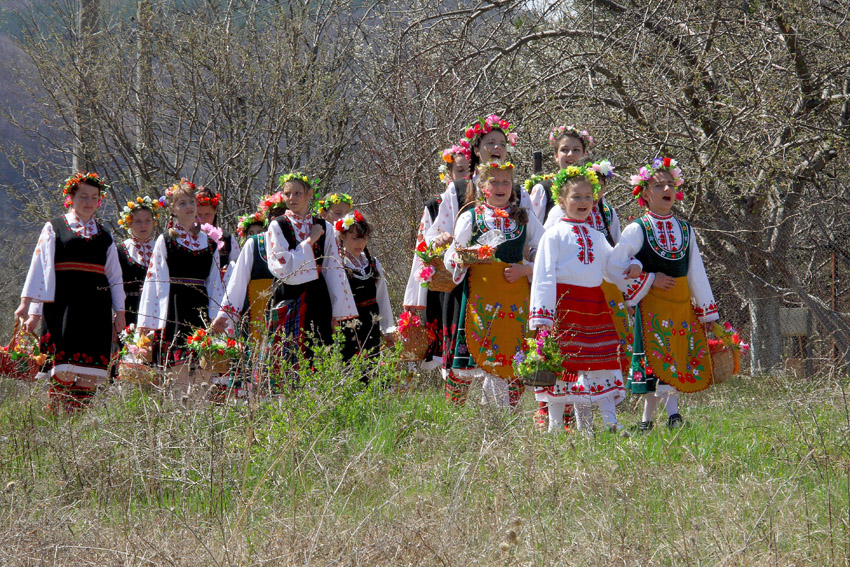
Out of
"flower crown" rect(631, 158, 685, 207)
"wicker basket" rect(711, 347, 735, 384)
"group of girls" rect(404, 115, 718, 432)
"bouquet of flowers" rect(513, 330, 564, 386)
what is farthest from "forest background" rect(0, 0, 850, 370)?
"bouquet of flowers" rect(513, 330, 564, 386)

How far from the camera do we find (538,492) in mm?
3389

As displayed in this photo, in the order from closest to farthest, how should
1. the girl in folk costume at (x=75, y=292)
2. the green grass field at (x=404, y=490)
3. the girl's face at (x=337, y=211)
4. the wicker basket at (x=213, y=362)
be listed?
the green grass field at (x=404, y=490)
the wicker basket at (x=213, y=362)
the girl in folk costume at (x=75, y=292)
the girl's face at (x=337, y=211)

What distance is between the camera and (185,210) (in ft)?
21.7

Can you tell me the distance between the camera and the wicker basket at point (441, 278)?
5324 mm

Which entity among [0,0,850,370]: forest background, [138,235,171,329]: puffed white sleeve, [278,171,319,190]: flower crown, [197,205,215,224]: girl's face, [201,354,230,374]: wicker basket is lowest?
[201,354,230,374]: wicker basket

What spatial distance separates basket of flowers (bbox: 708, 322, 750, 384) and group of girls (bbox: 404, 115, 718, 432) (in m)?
0.04

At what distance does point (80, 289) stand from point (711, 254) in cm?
550

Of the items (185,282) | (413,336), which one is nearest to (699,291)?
(413,336)

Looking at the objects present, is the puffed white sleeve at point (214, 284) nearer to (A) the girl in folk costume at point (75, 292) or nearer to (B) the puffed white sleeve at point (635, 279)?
(A) the girl in folk costume at point (75, 292)

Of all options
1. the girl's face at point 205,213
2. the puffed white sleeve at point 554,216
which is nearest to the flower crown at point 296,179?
the girl's face at point 205,213

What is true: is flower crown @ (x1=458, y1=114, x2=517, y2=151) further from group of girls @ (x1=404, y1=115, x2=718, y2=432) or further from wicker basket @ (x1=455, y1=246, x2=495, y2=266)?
wicker basket @ (x1=455, y1=246, x2=495, y2=266)

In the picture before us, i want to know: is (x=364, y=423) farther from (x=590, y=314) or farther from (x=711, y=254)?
(x=711, y=254)

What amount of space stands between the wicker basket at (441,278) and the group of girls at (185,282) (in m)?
0.72

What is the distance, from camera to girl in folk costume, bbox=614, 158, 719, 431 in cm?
533
